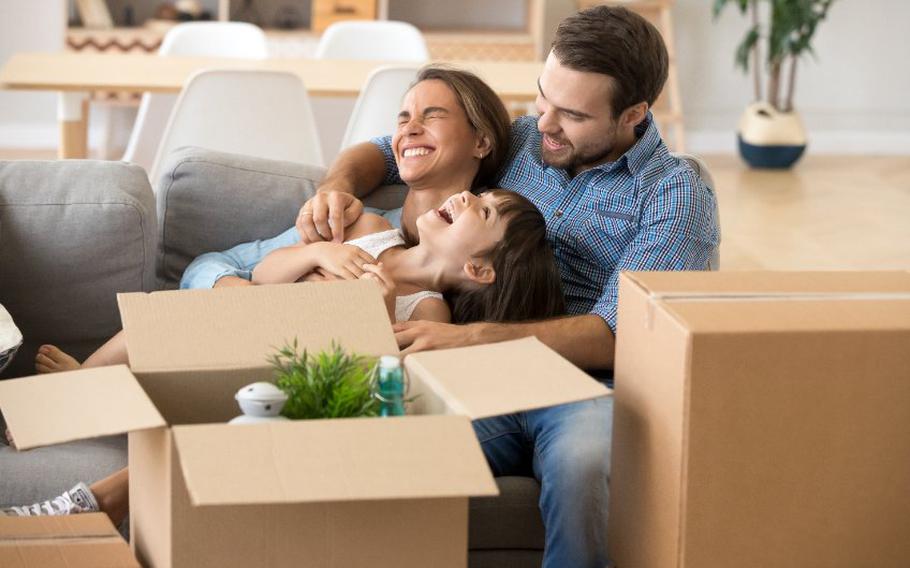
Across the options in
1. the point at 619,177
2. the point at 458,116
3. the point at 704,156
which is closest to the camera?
the point at 619,177

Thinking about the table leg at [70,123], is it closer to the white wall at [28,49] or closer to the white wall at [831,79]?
the white wall at [28,49]

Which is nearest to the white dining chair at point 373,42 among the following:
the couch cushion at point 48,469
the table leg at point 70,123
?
the table leg at point 70,123

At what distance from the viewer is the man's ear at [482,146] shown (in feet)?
8.16

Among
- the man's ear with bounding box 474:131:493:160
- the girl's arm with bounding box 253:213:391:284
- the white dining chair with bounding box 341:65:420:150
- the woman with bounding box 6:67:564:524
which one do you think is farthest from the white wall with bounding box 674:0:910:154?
the girl's arm with bounding box 253:213:391:284

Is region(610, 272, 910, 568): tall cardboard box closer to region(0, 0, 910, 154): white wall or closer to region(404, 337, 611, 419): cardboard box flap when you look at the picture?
region(404, 337, 611, 419): cardboard box flap

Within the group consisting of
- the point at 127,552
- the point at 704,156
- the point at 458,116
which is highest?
the point at 458,116

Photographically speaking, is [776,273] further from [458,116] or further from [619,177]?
[458,116]

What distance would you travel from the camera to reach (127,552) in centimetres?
142

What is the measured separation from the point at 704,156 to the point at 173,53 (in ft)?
10.7

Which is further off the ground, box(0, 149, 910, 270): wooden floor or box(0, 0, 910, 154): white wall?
box(0, 0, 910, 154): white wall

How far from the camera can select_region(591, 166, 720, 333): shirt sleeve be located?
2131 millimetres

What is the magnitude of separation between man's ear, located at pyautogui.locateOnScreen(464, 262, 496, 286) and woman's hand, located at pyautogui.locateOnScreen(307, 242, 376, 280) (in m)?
0.18

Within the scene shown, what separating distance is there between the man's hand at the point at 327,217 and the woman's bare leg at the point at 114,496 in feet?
2.19

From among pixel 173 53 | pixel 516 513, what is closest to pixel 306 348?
pixel 516 513
